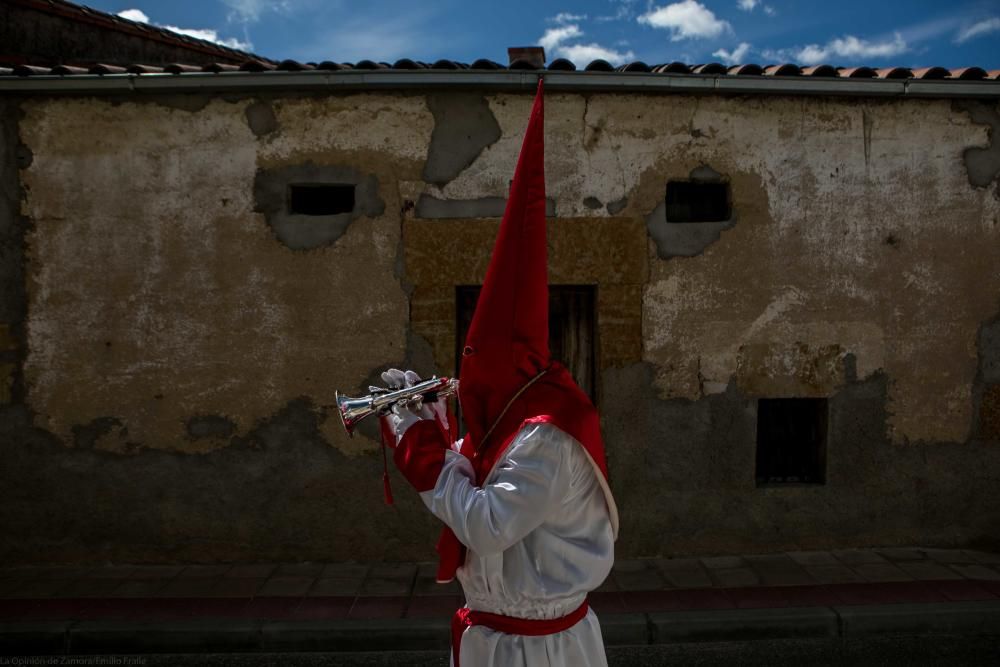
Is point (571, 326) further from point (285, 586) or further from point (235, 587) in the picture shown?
point (235, 587)

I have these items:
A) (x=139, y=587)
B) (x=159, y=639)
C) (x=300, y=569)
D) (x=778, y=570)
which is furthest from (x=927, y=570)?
(x=139, y=587)

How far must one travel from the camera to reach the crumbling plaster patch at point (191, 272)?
5.38 m

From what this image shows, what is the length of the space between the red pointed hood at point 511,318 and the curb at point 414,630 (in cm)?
265

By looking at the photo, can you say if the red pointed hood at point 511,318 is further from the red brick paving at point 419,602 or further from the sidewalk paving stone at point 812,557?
the sidewalk paving stone at point 812,557

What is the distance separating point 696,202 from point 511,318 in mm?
3979

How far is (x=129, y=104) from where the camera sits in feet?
17.6

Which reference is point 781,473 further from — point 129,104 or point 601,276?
point 129,104

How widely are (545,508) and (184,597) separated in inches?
149

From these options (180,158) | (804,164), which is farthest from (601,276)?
(180,158)

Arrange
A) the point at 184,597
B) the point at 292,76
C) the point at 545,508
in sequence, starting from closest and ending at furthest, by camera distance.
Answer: the point at 545,508 → the point at 184,597 → the point at 292,76

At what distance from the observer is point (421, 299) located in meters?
5.41

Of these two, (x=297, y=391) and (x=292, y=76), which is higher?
(x=292, y=76)

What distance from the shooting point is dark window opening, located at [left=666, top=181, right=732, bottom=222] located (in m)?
5.64

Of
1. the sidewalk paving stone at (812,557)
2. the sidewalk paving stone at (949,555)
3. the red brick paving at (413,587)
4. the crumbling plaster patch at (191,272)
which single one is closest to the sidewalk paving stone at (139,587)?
the red brick paving at (413,587)
